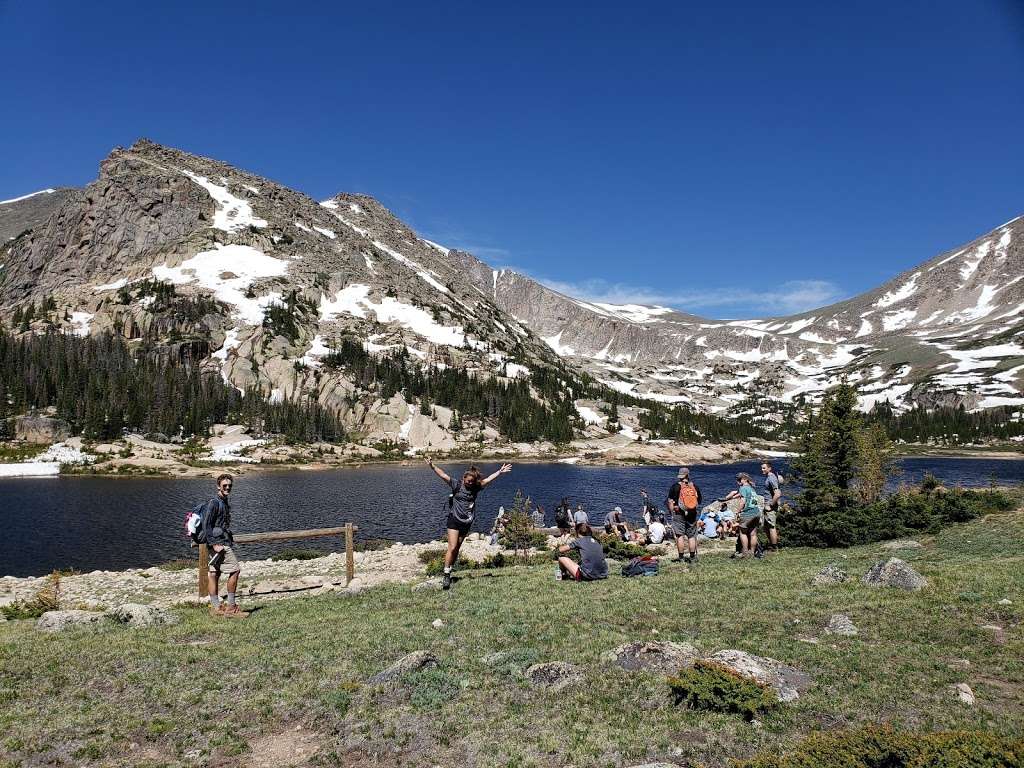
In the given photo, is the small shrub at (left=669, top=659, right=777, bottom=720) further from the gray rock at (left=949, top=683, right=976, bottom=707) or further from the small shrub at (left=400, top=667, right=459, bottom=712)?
the small shrub at (left=400, top=667, right=459, bottom=712)

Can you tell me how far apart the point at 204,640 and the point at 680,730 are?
10.2 m

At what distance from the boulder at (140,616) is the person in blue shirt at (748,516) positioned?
17.3 metres

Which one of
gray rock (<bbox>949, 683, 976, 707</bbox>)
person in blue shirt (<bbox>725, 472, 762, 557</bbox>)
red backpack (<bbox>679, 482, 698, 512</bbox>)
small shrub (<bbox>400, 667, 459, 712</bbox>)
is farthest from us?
person in blue shirt (<bbox>725, 472, 762, 557</bbox>)

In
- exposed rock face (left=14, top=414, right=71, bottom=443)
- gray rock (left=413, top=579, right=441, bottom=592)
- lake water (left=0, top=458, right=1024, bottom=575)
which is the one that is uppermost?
exposed rock face (left=14, top=414, right=71, bottom=443)

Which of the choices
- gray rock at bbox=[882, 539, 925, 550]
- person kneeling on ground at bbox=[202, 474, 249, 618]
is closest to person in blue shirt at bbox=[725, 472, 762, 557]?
gray rock at bbox=[882, 539, 925, 550]

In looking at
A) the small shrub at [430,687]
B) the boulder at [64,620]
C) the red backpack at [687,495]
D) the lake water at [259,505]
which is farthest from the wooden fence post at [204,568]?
the lake water at [259,505]

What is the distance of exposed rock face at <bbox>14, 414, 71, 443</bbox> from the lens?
109000 mm

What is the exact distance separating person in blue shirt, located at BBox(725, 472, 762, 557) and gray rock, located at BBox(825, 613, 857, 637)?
30.4ft

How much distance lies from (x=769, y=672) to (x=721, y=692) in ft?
3.77

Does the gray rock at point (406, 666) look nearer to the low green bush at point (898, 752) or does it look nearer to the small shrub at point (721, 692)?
the small shrub at point (721, 692)

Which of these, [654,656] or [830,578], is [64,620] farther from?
[830,578]

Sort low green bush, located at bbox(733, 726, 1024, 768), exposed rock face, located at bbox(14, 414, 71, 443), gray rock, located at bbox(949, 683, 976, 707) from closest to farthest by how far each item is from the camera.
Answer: low green bush, located at bbox(733, 726, 1024, 768), gray rock, located at bbox(949, 683, 976, 707), exposed rock face, located at bbox(14, 414, 71, 443)

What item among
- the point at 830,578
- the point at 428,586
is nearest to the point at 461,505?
the point at 428,586

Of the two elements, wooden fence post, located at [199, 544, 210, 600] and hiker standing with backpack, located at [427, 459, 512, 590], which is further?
wooden fence post, located at [199, 544, 210, 600]
